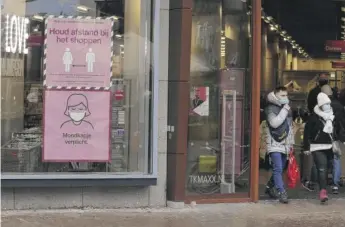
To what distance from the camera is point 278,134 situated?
27.6 ft

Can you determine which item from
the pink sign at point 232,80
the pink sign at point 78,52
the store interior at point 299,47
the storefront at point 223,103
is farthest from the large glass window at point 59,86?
the store interior at point 299,47

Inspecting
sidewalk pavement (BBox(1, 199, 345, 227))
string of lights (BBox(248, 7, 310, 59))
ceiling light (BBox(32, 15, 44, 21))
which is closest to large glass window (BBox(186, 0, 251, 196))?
sidewalk pavement (BBox(1, 199, 345, 227))

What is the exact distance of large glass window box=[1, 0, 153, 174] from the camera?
768 centimetres

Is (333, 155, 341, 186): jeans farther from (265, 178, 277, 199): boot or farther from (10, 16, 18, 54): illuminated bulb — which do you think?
(10, 16, 18, 54): illuminated bulb

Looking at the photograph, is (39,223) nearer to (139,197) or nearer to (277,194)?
(139,197)

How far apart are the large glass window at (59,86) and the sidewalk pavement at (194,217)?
2.06 feet

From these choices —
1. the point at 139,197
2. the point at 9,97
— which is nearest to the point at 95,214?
the point at 139,197

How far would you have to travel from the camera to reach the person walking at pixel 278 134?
8359mm

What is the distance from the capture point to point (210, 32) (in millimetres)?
8367

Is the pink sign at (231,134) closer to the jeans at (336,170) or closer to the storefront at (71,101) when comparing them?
the storefront at (71,101)

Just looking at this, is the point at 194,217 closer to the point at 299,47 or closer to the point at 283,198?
the point at 283,198

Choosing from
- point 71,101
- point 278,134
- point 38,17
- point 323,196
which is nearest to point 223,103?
point 278,134

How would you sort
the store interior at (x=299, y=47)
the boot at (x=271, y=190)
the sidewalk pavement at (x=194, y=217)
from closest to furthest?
1. the sidewalk pavement at (x=194, y=217)
2. the boot at (x=271, y=190)
3. the store interior at (x=299, y=47)

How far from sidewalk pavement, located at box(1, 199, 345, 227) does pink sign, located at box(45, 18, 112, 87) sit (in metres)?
1.77
